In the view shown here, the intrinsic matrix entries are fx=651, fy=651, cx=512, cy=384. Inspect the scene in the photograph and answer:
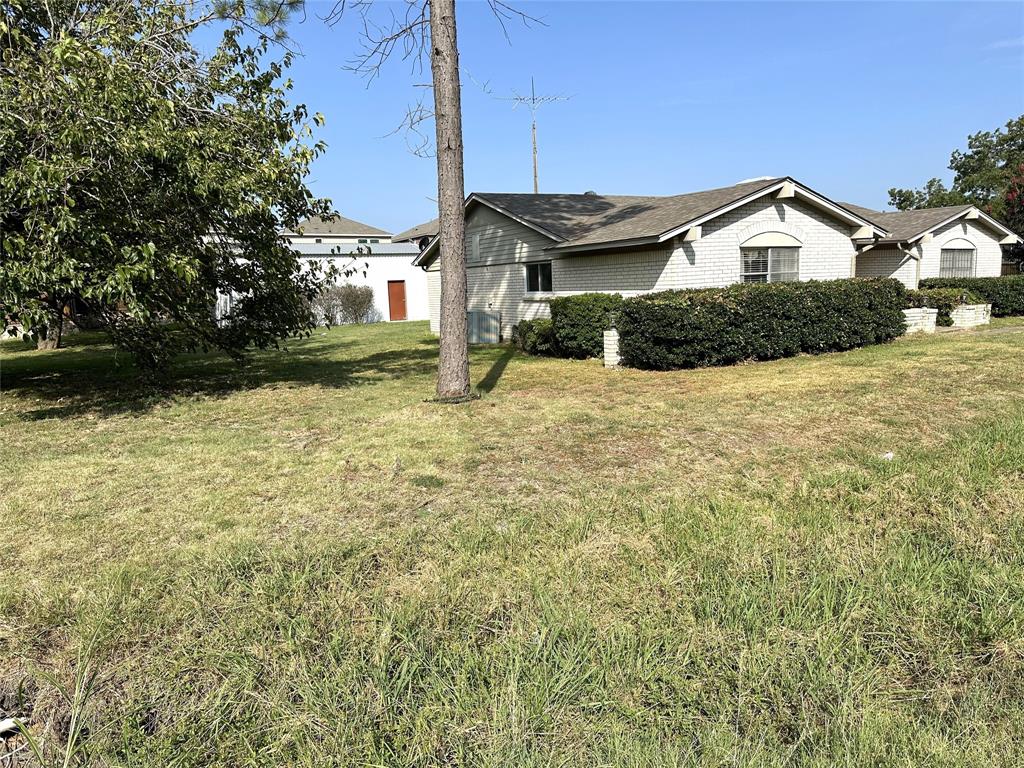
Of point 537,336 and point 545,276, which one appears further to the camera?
point 545,276

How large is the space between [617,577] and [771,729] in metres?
1.15

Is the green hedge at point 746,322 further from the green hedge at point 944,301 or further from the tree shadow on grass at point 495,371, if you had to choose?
the green hedge at point 944,301

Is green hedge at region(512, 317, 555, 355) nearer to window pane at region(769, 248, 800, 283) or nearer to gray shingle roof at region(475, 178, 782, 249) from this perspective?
gray shingle roof at region(475, 178, 782, 249)

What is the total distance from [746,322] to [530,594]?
952 cm

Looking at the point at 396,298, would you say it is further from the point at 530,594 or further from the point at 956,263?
the point at 530,594

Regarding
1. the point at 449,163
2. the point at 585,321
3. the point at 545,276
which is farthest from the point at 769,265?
the point at 449,163

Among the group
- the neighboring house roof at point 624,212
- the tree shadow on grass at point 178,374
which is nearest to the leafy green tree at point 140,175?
the tree shadow on grass at point 178,374

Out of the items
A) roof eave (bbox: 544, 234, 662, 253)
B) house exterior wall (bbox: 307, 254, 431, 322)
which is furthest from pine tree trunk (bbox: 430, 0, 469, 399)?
house exterior wall (bbox: 307, 254, 431, 322)

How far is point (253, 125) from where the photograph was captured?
875 cm

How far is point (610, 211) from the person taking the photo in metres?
17.9

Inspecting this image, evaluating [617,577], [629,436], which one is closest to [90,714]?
[617,577]

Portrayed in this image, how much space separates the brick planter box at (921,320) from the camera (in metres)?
14.8

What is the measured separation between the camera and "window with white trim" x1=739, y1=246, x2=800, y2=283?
1413cm

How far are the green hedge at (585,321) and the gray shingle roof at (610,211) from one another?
4.64 ft
